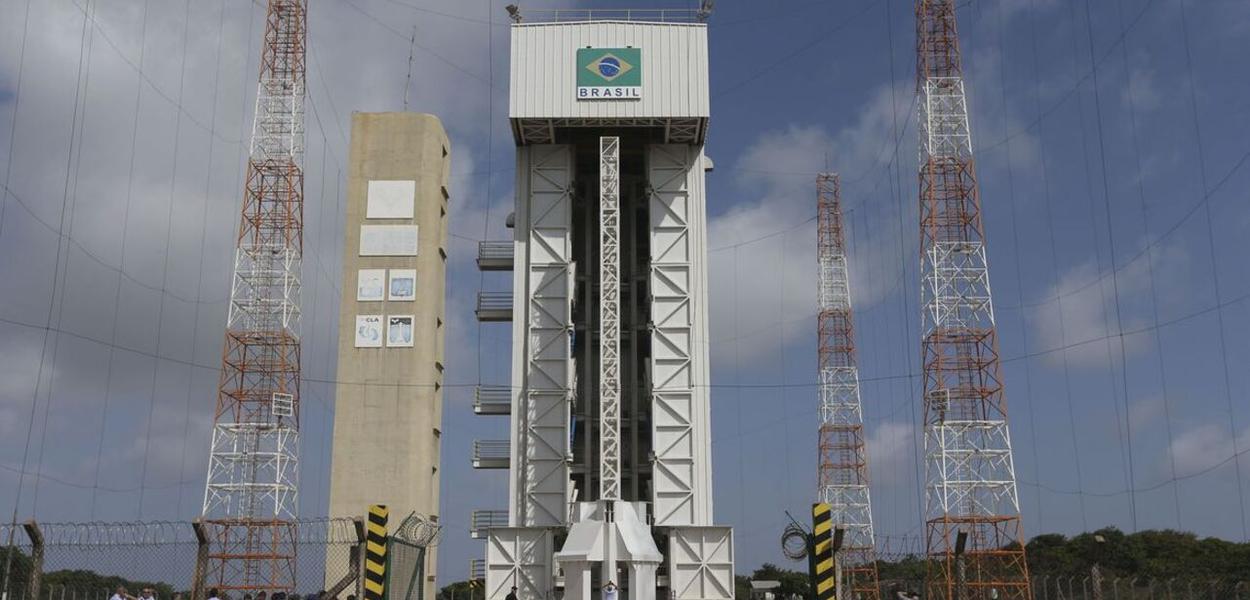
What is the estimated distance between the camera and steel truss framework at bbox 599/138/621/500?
139 ft

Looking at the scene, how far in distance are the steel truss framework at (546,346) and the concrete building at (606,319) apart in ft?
0.16

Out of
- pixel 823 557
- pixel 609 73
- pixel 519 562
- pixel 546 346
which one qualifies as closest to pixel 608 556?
pixel 519 562

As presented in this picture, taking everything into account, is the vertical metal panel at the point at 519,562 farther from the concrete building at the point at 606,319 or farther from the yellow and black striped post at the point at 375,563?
the yellow and black striped post at the point at 375,563

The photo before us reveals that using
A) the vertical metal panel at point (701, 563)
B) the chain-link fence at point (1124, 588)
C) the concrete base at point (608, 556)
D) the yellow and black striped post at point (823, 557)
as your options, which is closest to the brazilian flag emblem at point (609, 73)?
the vertical metal panel at point (701, 563)

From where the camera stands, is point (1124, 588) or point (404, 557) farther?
point (1124, 588)

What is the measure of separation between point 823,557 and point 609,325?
24559mm

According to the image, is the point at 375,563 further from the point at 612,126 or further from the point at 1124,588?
the point at 1124,588

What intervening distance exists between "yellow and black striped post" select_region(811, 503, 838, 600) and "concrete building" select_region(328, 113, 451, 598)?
147 ft

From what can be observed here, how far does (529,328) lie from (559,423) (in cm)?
375

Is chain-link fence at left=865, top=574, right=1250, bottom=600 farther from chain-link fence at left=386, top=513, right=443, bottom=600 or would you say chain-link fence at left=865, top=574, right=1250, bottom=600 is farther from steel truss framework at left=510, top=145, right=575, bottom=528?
steel truss framework at left=510, top=145, right=575, bottom=528

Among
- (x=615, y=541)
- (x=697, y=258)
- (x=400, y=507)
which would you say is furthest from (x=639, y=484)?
(x=400, y=507)

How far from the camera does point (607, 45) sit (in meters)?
46.4

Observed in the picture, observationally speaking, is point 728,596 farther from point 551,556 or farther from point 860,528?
point 860,528

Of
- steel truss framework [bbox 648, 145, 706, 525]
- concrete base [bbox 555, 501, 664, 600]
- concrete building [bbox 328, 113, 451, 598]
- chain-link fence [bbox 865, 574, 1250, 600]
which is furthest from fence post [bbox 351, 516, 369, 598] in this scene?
concrete building [bbox 328, 113, 451, 598]
